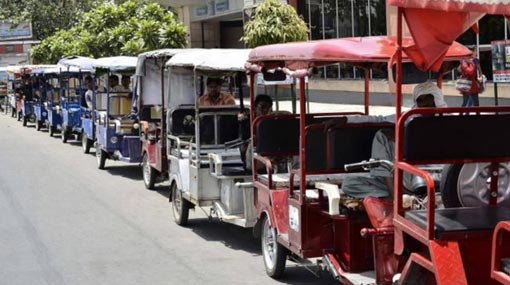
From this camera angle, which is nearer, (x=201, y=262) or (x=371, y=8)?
(x=201, y=262)

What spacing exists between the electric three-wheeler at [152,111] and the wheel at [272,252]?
451cm

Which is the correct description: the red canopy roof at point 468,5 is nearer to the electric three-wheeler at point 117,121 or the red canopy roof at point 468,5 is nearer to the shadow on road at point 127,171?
the electric three-wheeler at point 117,121

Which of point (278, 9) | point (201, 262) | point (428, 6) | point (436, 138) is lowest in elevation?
point (201, 262)

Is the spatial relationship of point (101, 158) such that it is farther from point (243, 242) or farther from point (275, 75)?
point (275, 75)

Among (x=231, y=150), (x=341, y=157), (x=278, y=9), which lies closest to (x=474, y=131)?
(x=341, y=157)

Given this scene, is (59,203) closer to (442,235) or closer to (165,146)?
(165,146)

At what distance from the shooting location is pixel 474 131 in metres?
5.05

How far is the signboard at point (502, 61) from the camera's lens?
13.6 meters

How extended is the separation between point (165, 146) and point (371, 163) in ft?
23.2

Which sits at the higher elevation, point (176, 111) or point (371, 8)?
point (371, 8)

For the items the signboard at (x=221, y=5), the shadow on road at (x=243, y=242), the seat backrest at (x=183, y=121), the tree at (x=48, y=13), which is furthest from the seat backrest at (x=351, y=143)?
the tree at (x=48, y=13)

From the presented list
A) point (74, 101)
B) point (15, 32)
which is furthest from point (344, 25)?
point (15, 32)

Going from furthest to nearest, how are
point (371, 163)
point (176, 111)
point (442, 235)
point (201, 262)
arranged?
1. point (176, 111)
2. point (201, 262)
3. point (371, 163)
4. point (442, 235)

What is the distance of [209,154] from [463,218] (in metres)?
5.29
